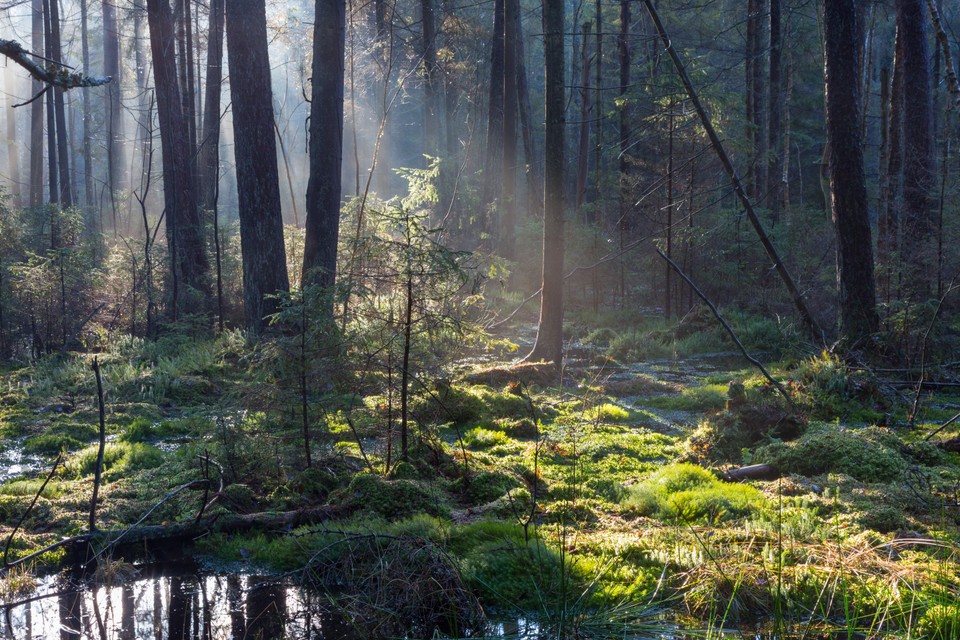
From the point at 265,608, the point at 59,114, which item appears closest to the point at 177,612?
the point at 265,608

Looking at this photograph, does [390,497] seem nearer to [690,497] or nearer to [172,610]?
[172,610]

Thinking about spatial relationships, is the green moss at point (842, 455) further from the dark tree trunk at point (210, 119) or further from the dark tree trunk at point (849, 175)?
the dark tree trunk at point (210, 119)

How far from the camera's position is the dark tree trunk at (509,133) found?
61.3 ft

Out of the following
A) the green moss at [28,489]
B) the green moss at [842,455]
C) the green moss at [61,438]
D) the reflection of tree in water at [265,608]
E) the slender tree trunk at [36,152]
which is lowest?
the reflection of tree in water at [265,608]

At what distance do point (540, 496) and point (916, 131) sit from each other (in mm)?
11466

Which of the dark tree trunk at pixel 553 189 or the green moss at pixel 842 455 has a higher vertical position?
the dark tree trunk at pixel 553 189

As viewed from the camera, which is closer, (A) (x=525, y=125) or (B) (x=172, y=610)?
(B) (x=172, y=610)

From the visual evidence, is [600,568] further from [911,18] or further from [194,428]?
[911,18]

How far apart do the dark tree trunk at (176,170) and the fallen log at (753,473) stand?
37.4 ft

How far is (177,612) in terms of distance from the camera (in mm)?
3705

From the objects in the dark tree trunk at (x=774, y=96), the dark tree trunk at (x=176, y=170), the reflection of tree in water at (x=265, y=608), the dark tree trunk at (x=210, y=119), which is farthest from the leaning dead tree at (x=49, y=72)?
the dark tree trunk at (x=774, y=96)

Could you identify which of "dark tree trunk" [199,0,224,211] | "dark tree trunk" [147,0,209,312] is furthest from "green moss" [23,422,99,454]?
"dark tree trunk" [199,0,224,211]

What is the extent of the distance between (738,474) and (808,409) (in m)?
2.66

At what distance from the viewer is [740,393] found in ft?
22.7
